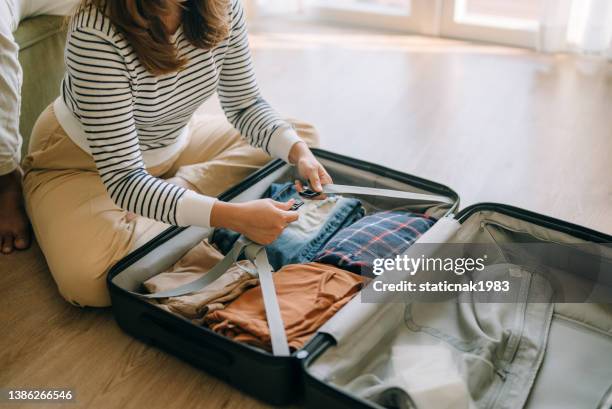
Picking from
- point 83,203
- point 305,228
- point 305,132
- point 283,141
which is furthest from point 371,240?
point 83,203

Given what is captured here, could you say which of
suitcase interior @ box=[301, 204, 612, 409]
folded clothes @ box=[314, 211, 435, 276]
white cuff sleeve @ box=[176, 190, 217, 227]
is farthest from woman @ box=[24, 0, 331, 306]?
suitcase interior @ box=[301, 204, 612, 409]

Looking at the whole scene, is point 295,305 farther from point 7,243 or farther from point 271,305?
point 7,243

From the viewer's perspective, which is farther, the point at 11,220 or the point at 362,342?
the point at 11,220

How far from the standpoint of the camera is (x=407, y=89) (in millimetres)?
2082

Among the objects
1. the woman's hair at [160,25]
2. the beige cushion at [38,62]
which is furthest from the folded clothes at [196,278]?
the beige cushion at [38,62]

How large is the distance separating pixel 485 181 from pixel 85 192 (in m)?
0.93

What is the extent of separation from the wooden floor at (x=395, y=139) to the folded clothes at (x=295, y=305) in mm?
124

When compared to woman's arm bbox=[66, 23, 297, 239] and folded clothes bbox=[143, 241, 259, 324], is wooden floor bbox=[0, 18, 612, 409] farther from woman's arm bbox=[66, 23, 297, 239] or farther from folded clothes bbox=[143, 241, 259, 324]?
woman's arm bbox=[66, 23, 297, 239]

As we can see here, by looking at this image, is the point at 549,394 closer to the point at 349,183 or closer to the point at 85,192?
the point at 349,183

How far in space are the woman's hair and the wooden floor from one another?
1.67 feet

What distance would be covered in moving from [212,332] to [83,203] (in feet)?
1.42

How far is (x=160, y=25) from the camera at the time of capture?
1060mm

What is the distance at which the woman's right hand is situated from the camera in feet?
3.68

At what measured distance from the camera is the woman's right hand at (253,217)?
1121 millimetres
